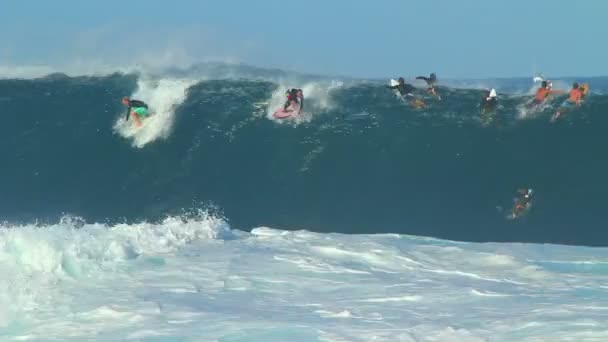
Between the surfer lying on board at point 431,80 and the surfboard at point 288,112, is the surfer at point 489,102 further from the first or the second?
the surfboard at point 288,112

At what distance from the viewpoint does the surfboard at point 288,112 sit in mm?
18656

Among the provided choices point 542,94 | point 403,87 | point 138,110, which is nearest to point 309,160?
point 403,87

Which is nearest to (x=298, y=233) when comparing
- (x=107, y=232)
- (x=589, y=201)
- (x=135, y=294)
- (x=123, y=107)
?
(x=107, y=232)

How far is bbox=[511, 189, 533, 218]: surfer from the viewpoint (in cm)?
1548

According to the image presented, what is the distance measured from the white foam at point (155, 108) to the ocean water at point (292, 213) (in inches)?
2.2

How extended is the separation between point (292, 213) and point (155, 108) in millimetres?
5644

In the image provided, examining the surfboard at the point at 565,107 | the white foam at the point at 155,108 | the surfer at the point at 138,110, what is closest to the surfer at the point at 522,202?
the surfboard at the point at 565,107

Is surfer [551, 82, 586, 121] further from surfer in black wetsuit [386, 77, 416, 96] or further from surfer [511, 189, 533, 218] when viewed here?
surfer in black wetsuit [386, 77, 416, 96]

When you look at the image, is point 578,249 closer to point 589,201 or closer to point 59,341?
point 589,201

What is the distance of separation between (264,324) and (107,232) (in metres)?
3.88

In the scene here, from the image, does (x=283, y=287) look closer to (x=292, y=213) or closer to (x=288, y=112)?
(x=292, y=213)

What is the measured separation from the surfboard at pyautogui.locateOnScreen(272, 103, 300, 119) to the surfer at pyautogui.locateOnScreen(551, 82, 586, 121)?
625cm

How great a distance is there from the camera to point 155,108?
19.1 m

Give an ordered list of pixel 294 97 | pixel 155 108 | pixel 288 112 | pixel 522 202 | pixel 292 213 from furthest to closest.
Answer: pixel 155 108
pixel 288 112
pixel 294 97
pixel 522 202
pixel 292 213
